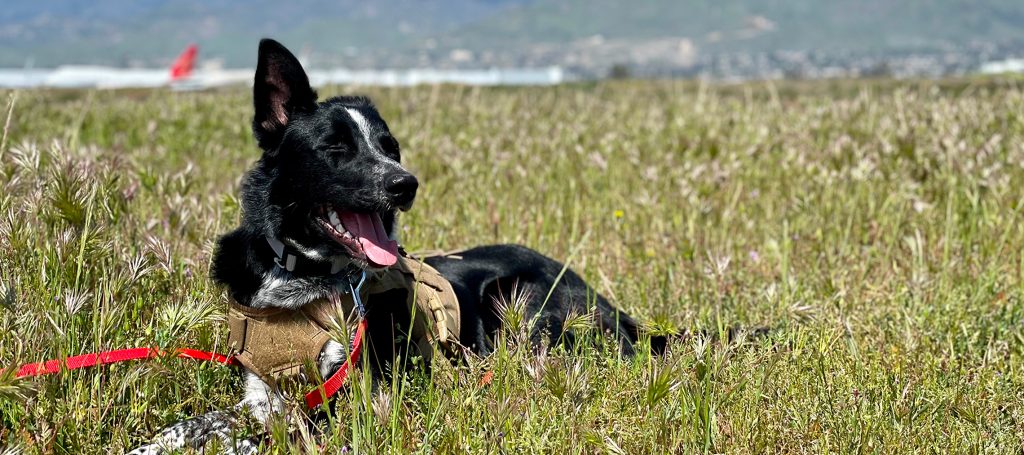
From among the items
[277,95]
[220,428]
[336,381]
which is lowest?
[220,428]

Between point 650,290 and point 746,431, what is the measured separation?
2.23 metres

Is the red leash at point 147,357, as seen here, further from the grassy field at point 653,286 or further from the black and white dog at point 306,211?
the black and white dog at point 306,211

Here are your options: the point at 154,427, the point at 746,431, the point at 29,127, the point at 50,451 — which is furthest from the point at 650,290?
the point at 29,127

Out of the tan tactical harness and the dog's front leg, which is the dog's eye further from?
the dog's front leg

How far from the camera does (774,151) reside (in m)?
9.97

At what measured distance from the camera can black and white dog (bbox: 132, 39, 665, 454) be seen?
3.78m

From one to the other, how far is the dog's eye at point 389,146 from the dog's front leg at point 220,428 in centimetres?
121

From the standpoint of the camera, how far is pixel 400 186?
373 cm

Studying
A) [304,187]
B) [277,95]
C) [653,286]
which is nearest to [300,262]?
[304,187]

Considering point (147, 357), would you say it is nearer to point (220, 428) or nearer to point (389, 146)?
point (220, 428)

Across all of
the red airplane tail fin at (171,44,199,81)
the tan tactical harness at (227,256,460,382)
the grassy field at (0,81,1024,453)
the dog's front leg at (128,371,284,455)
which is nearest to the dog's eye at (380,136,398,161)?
the tan tactical harness at (227,256,460,382)

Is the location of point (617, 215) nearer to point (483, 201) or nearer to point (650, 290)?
point (483, 201)

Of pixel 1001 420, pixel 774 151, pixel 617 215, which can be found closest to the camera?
pixel 1001 420

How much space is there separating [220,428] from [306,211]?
0.99 meters
